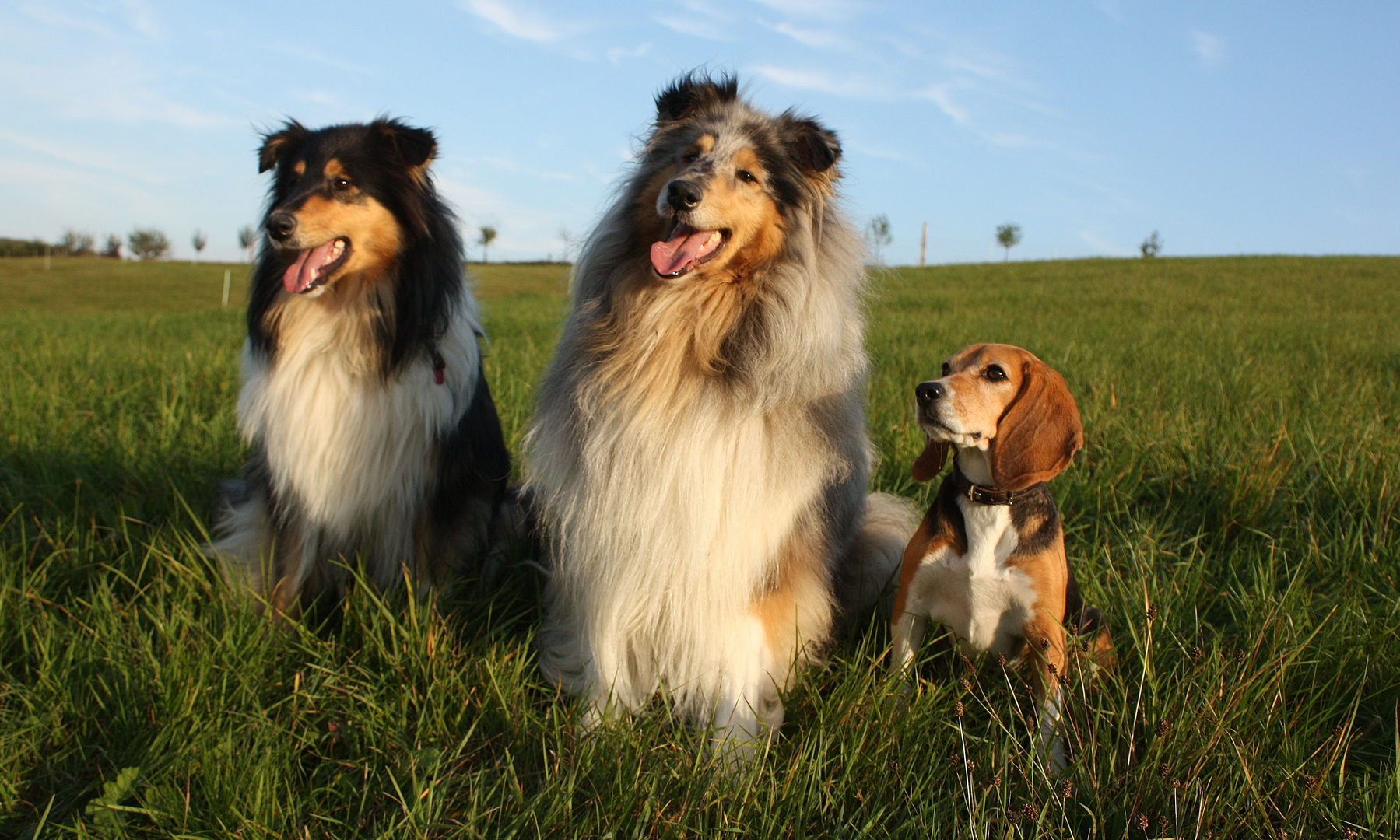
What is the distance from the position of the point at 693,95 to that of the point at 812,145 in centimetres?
56

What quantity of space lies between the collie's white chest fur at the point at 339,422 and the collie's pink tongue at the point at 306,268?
5.2 inches

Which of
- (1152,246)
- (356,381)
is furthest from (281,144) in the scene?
(1152,246)

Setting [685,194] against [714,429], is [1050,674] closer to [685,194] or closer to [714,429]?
[714,429]

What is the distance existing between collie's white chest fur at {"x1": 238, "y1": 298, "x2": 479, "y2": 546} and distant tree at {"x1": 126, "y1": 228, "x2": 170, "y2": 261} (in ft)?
279

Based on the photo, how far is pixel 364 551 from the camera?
327 cm

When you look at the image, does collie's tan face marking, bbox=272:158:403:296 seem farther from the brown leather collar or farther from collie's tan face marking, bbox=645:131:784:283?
the brown leather collar

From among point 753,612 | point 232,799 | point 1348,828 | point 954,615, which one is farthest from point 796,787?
point 232,799

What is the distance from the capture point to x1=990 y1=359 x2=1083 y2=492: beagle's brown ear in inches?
92.9

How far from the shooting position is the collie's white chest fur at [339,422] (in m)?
3.13

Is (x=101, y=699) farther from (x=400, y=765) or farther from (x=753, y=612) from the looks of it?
(x=753, y=612)

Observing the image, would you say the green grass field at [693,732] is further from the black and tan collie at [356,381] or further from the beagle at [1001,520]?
the black and tan collie at [356,381]

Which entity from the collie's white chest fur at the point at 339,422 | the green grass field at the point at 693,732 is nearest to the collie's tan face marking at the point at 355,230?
the collie's white chest fur at the point at 339,422

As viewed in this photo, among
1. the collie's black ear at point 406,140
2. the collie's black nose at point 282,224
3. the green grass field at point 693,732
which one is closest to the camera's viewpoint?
the green grass field at point 693,732

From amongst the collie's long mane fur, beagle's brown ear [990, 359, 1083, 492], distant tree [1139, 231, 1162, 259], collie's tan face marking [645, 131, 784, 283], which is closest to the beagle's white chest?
beagle's brown ear [990, 359, 1083, 492]
